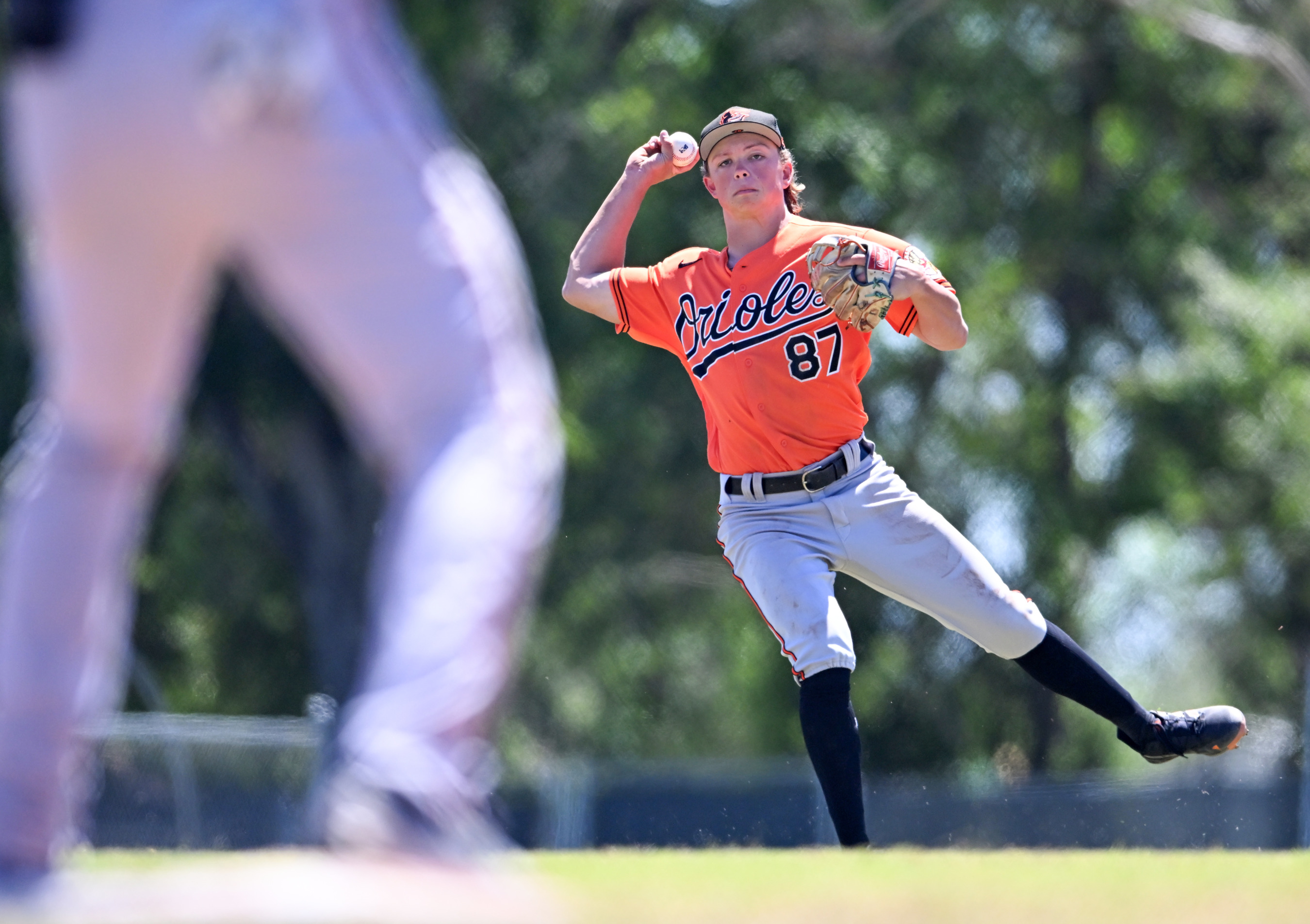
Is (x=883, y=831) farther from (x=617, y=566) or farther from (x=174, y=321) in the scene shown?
(x=174, y=321)

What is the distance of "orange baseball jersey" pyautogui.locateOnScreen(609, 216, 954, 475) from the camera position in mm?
5211

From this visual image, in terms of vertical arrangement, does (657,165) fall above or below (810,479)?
above

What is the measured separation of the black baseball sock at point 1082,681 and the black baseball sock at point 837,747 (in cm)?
69

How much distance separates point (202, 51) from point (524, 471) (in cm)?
69

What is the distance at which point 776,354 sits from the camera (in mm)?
5223

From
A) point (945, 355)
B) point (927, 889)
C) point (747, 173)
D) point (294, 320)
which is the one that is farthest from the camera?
point (945, 355)

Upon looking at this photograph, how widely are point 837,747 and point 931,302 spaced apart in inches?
52.5

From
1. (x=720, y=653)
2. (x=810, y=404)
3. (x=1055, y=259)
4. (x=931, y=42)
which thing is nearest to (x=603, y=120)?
(x=931, y=42)

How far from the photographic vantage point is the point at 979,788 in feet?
48.4

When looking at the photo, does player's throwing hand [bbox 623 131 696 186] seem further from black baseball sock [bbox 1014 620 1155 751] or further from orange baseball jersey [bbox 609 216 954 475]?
black baseball sock [bbox 1014 620 1155 751]

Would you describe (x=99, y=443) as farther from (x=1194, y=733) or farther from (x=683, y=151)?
(x=1194, y=733)

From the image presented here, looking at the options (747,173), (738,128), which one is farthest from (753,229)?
(738,128)

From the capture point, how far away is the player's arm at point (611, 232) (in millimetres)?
5793

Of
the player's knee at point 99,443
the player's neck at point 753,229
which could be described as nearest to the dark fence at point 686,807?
the player's neck at point 753,229
